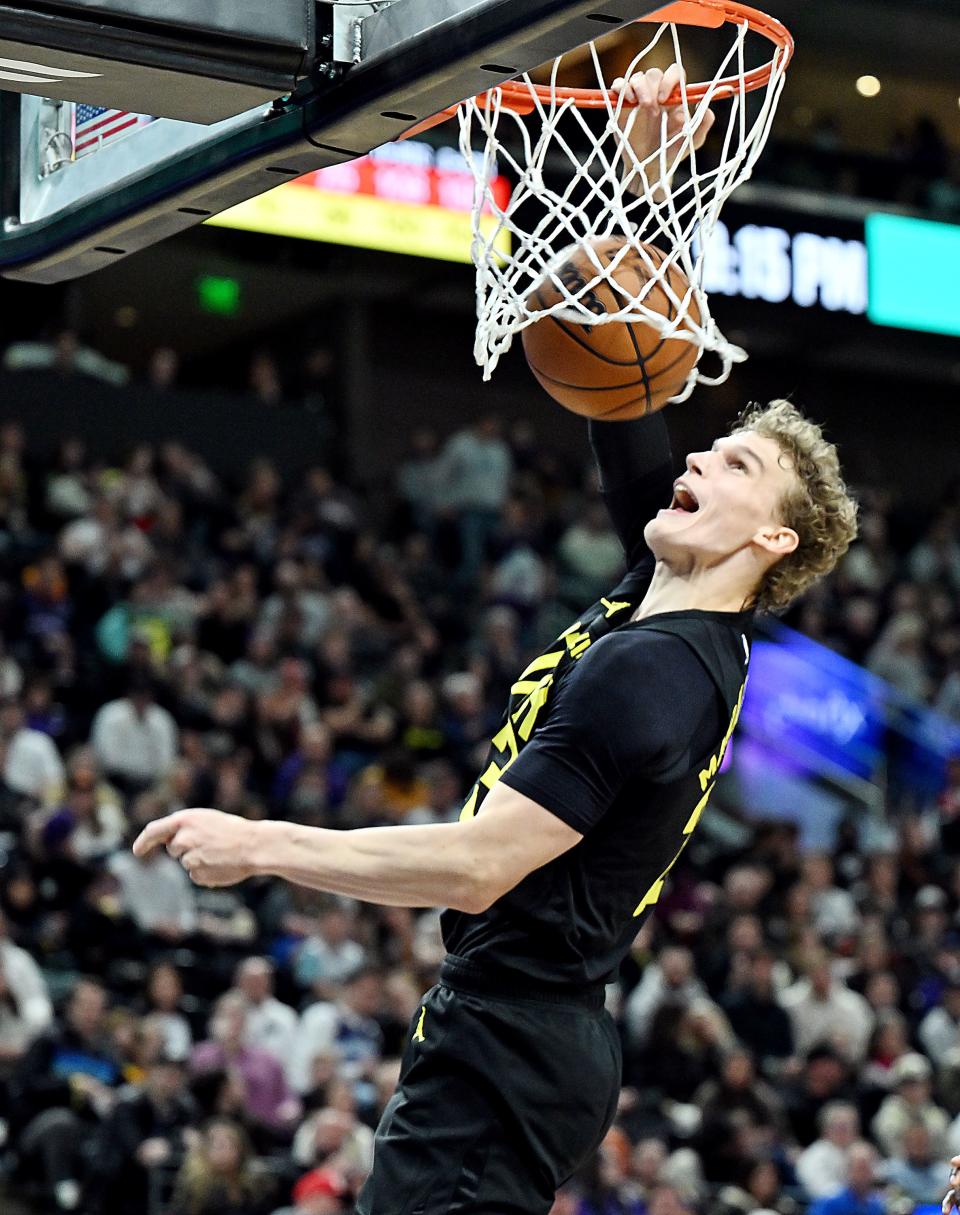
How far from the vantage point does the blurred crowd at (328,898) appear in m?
8.84

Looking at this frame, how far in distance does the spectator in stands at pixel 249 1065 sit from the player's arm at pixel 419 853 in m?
6.32

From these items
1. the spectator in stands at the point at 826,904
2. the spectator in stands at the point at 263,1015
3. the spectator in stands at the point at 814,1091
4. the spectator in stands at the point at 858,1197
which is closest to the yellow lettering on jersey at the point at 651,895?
the spectator in stands at the point at 263,1015

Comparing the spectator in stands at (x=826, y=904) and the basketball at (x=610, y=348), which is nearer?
the basketball at (x=610, y=348)

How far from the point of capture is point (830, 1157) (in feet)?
33.9

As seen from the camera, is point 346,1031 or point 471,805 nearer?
point 471,805

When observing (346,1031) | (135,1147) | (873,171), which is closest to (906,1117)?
(346,1031)

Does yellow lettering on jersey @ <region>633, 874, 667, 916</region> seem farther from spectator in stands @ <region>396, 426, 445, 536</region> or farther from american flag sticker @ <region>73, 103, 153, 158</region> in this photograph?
spectator in stands @ <region>396, 426, 445, 536</region>

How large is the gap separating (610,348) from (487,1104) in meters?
1.34

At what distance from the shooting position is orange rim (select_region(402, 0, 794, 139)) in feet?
12.0

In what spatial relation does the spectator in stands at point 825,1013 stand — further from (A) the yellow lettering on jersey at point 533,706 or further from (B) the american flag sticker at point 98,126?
(B) the american flag sticker at point 98,126

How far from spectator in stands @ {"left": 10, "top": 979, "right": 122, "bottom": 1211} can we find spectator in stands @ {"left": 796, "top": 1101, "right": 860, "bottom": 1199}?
3653mm

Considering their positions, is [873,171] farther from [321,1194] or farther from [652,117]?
[652,117]

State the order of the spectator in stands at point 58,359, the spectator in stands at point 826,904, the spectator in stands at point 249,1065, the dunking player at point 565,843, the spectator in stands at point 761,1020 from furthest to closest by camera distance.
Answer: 1. the spectator in stands at point 58,359
2. the spectator in stands at point 826,904
3. the spectator in stands at point 761,1020
4. the spectator in stands at point 249,1065
5. the dunking player at point 565,843

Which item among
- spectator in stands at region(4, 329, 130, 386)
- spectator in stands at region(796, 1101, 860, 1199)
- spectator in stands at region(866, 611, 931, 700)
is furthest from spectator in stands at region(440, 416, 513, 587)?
spectator in stands at region(796, 1101, 860, 1199)
